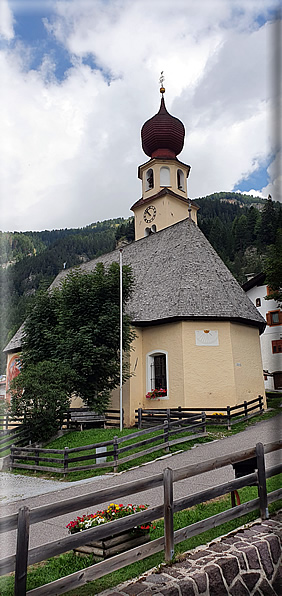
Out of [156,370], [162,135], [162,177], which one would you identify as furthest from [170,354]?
[162,135]

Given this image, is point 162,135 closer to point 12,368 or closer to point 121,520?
point 12,368

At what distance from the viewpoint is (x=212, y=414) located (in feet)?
57.4

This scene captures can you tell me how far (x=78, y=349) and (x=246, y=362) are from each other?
24.4 feet

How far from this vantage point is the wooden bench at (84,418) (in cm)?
1778

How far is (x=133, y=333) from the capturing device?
19.7 meters

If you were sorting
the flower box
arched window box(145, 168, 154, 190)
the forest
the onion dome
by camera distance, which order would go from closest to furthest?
the forest, the flower box, the onion dome, arched window box(145, 168, 154, 190)

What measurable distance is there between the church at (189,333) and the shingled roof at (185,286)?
0.04 meters

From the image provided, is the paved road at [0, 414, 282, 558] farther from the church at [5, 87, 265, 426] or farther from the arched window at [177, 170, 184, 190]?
the arched window at [177, 170, 184, 190]

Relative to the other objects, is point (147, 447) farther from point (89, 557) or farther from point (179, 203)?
point (179, 203)

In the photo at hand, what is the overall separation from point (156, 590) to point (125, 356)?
1568 cm

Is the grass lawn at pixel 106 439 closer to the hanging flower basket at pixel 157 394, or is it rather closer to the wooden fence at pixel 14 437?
the wooden fence at pixel 14 437

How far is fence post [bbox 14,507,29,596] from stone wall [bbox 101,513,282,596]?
952 mm

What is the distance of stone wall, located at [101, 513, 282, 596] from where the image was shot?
166 inches

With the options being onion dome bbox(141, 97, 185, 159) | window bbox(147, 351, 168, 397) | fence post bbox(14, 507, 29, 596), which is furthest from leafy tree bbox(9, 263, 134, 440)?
onion dome bbox(141, 97, 185, 159)
